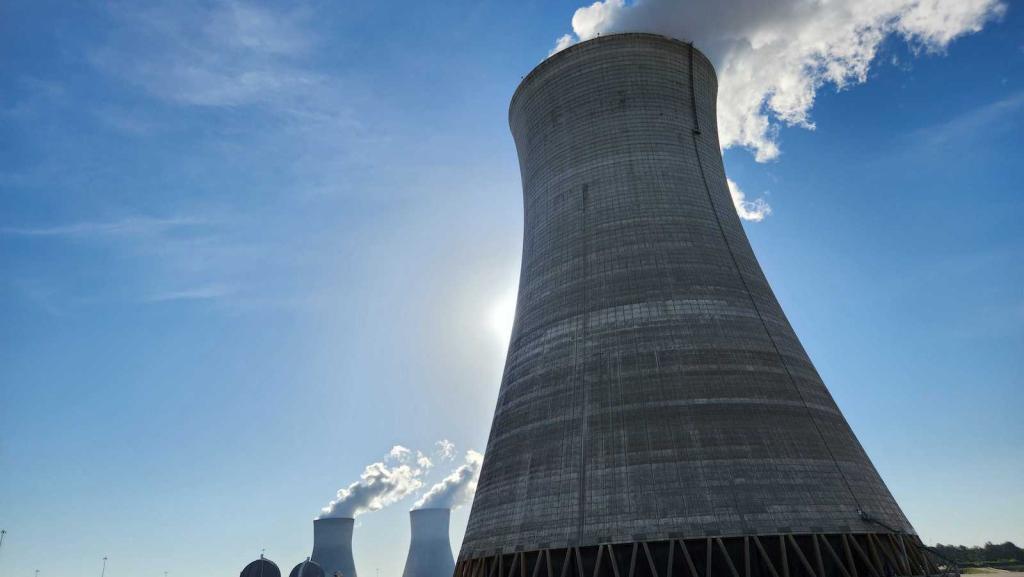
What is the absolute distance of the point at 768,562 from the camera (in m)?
10.6

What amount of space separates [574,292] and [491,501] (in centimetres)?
486

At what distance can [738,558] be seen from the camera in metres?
10.8

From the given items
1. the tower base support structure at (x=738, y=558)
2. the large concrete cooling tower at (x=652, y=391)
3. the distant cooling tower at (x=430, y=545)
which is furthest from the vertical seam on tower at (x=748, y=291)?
the distant cooling tower at (x=430, y=545)

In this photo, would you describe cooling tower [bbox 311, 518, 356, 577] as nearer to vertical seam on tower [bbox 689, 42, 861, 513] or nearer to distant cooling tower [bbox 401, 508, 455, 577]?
distant cooling tower [bbox 401, 508, 455, 577]

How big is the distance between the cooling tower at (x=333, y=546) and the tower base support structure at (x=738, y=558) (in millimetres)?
32949

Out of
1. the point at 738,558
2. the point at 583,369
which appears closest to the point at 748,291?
the point at 583,369

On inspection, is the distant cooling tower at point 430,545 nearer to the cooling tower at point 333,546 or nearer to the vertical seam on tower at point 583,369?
the cooling tower at point 333,546

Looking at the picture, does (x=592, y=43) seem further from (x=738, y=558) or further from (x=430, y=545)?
(x=430, y=545)

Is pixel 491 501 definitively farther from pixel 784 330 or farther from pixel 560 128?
pixel 560 128

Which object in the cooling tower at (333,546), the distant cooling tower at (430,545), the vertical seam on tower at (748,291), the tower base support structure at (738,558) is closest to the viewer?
the tower base support structure at (738,558)

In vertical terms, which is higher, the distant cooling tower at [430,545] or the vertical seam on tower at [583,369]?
the distant cooling tower at [430,545]

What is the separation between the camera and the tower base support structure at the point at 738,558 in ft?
35.2

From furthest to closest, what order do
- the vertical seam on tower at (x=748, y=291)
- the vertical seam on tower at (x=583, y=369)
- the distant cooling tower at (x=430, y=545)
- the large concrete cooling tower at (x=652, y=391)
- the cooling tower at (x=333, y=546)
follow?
the distant cooling tower at (x=430, y=545), the cooling tower at (x=333, y=546), the vertical seam on tower at (x=748, y=291), the vertical seam on tower at (x=583, y=369), the large concrete cooling tower at (x=652, y=391)

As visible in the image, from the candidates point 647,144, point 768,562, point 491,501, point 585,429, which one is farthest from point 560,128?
point 768,562
